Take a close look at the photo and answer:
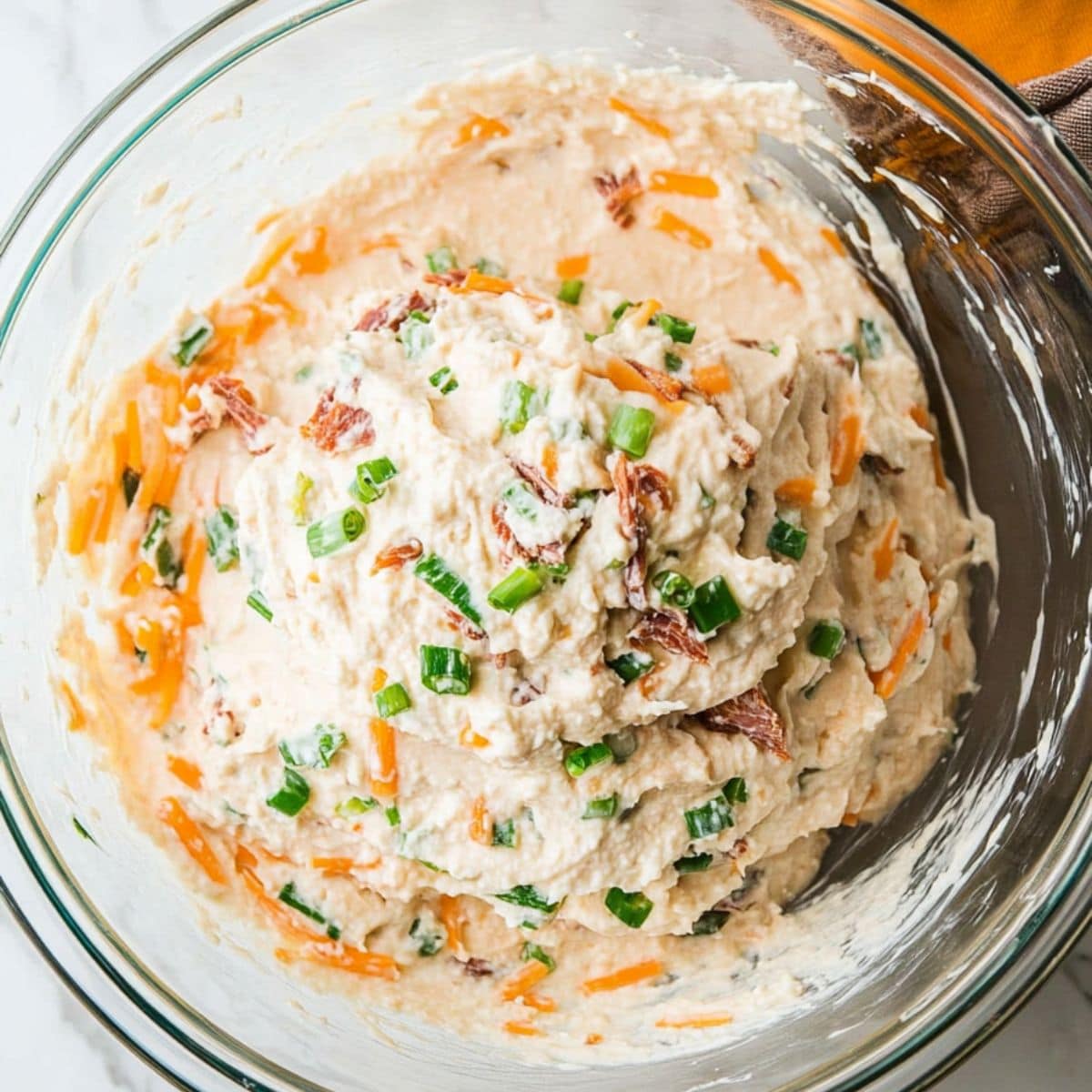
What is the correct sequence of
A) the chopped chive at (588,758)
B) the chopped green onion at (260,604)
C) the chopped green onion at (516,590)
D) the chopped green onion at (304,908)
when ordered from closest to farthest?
the chopped green onion at (516,590) < the chopped chive at (588,758) < the chopped green onion at (260,604) < the chopped green onion at (304,908)

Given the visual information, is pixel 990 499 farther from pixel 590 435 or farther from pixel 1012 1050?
pixel 1012 1050

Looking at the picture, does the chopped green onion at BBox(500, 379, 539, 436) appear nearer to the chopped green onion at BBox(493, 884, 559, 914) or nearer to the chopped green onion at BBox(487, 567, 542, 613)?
the chopped green onion at BBox(487, 567, 542, 613)

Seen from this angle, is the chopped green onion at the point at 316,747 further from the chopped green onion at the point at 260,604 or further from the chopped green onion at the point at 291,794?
the chopped green onion at the point at 260,604

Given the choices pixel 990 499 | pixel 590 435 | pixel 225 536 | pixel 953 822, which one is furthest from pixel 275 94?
pixel 953 822

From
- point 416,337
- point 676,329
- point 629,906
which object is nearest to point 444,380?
point 416,337

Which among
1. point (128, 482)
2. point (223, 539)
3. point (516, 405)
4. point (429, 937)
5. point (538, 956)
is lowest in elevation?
point (538, 956)

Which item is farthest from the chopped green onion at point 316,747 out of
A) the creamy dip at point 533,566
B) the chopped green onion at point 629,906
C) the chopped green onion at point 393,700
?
the chopped green onion at point 629,906

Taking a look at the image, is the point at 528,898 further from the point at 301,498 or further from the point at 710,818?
the point at 301,498
